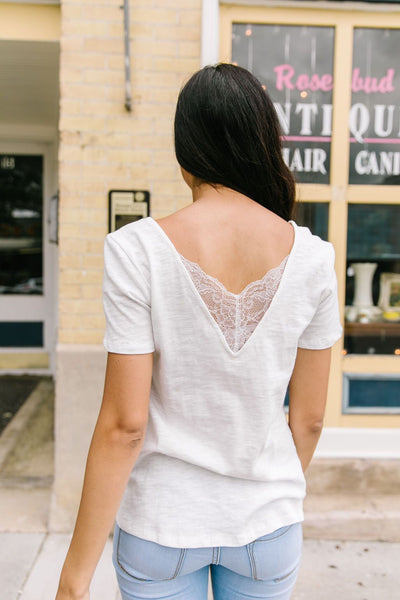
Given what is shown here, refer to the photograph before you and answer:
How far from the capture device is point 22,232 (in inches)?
277

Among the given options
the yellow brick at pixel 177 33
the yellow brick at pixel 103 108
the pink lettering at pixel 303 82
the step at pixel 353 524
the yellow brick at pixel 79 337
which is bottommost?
the step at pixel 353 524

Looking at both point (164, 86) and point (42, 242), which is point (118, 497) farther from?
point (42, 242)

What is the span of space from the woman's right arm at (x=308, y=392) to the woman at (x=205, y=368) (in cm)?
9

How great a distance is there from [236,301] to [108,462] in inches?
16.4

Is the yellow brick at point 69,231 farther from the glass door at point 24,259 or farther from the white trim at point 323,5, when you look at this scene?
the glass door at point 24,259

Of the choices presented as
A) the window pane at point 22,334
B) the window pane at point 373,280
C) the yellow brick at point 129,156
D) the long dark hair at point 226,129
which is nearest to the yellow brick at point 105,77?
the yellow brick at point 129,156

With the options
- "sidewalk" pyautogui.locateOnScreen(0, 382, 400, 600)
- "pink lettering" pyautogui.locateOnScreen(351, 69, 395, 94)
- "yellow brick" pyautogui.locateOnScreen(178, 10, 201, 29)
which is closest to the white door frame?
"sidewalk" pyautogui.locateOnScreen(0, 382, 400, 600)

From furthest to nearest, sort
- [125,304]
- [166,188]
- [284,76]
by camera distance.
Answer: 1. [284,76]
2. [166,188]
3. [125,304]

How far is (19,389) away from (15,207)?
2.16 m

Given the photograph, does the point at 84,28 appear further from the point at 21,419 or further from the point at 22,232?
the point at 22,232

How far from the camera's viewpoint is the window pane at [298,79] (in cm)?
346

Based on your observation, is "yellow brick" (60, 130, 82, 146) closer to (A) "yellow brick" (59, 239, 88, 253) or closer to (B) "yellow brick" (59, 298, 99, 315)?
(A) "yellow brick" (59, 239, 88, 253)

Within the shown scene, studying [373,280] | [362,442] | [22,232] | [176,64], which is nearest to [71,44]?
[176,64]

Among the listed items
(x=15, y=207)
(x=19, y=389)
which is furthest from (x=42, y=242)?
(x=19, y=389)
